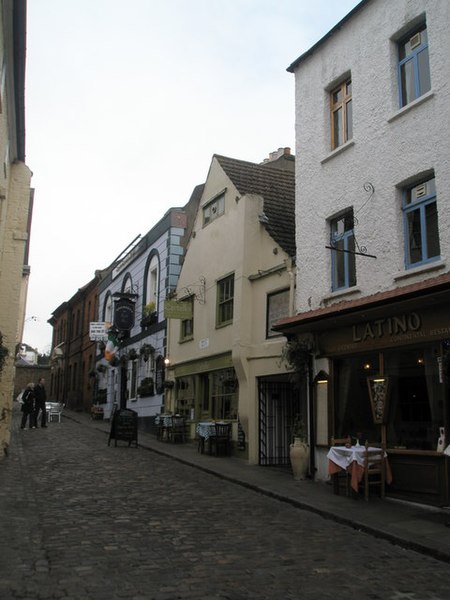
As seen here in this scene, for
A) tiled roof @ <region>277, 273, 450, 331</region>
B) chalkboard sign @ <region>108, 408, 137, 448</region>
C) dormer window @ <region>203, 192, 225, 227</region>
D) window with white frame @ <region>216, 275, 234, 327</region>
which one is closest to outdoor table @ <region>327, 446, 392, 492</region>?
tiled roof @ <region>277, 273, 450, 331</region>

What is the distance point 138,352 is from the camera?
81.1 feet

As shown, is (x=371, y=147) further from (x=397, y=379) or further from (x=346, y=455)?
(x=346, y=455)

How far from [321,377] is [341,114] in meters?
5.63

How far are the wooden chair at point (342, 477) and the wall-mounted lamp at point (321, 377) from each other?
1.25 metres

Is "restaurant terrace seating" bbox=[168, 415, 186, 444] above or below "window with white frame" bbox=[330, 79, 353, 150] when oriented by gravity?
below

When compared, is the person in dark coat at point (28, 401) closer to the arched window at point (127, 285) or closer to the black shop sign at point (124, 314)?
the black shop sign at point (124, 314)

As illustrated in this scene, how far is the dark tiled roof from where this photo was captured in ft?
51.1

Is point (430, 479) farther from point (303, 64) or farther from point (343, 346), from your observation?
point (303, 64)

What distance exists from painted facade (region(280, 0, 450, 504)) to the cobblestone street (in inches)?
100

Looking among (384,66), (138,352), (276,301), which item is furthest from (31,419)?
(384,66)

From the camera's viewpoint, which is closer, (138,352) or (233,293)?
(233,293)

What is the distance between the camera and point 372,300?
33.2 ft

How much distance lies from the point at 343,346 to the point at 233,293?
5.61 m

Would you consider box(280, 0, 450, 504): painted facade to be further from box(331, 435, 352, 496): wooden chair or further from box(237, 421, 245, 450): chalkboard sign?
box(237, 421, 245, 450): chalkboard sign
